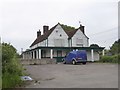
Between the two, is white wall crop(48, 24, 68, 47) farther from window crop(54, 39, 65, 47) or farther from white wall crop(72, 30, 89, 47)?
white wall crop(72, 30, 89, 47)

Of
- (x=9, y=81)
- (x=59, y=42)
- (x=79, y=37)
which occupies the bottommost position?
(x=9, y=81)

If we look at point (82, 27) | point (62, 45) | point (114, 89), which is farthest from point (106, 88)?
point (82, 27)

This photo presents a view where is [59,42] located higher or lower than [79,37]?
lower

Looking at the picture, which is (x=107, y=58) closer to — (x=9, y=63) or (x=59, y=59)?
(x=59, y=59)

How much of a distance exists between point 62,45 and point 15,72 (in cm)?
3929

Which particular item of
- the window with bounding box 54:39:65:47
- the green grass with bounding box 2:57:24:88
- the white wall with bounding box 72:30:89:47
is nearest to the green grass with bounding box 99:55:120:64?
the white wall with bounding box 72:30:89:47

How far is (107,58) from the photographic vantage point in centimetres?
4788

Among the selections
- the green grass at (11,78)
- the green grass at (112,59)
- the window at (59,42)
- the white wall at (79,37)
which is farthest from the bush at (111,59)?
the green grass at (11,78)

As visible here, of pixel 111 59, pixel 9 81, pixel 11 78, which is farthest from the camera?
pixel 111 59

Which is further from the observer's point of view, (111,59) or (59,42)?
(59,42)

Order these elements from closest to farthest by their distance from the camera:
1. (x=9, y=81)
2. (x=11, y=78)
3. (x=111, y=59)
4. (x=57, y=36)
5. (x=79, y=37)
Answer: (x=9, y=81) < (x=11, y=78) < (x=111, y=59) < (x=57, y=36) < (x=79, y=37)

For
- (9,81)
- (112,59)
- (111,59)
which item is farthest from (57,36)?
(9,81)

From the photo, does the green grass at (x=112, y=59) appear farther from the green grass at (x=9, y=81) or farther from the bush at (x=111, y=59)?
the green grass at (x=9, y=81)

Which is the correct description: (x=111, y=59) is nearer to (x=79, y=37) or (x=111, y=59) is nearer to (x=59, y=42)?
(x=79, y=37)
